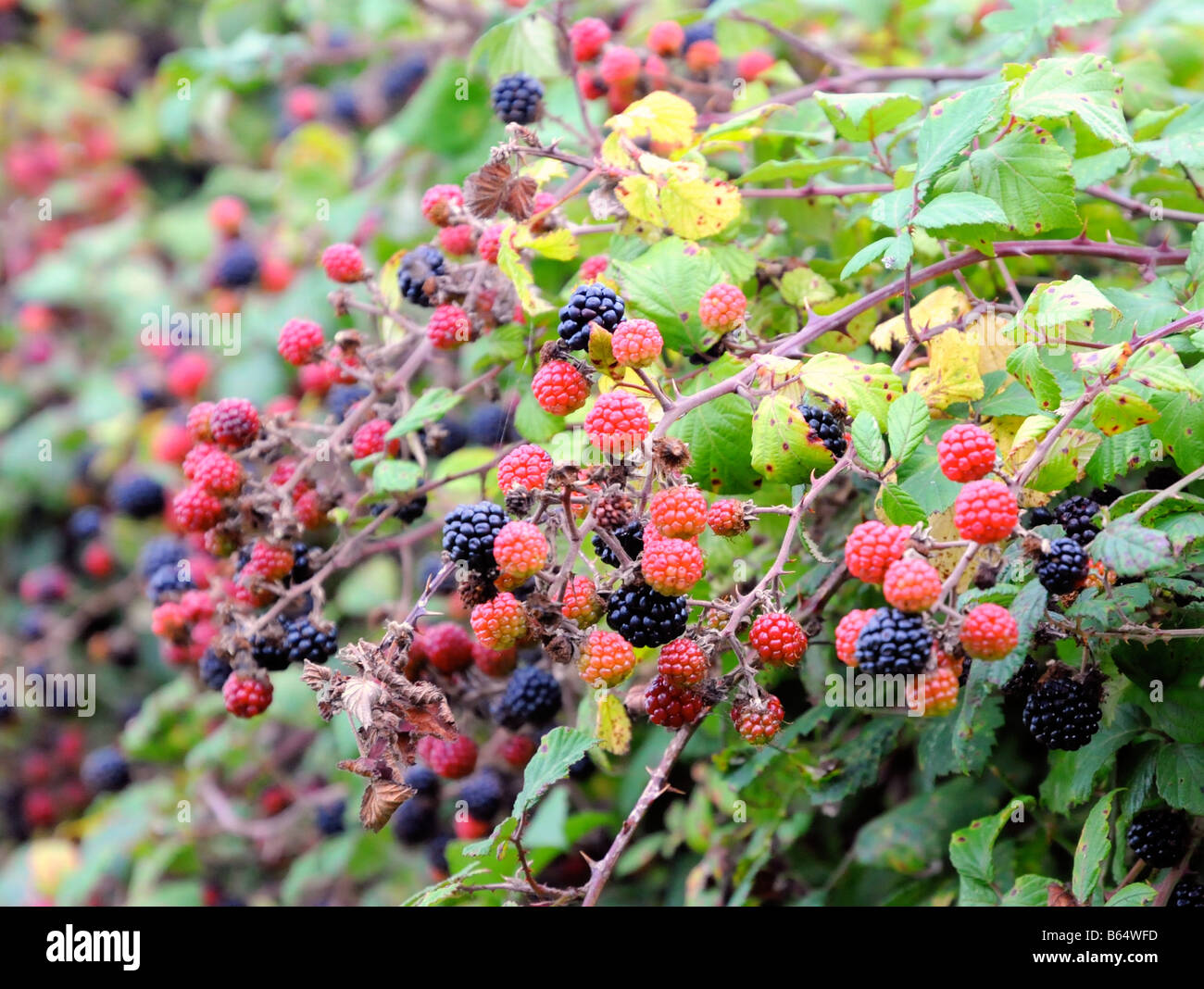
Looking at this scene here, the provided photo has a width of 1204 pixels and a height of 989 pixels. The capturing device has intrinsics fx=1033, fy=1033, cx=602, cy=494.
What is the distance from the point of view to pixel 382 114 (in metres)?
3.56

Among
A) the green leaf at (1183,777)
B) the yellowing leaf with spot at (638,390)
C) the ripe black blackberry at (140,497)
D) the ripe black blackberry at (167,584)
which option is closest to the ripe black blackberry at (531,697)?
the yellowing leaf with spot at (638,390)

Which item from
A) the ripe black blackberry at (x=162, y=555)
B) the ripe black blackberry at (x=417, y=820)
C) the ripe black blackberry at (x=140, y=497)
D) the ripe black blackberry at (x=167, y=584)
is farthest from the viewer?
the ripe black blackberry at (x=140, y=497)

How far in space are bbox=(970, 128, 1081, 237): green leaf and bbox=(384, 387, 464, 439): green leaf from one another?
866 mm

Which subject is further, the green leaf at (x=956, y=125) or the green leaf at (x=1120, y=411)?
the green leaf at (x=956, y=125)

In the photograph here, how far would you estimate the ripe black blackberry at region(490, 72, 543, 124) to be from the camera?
1841 mm

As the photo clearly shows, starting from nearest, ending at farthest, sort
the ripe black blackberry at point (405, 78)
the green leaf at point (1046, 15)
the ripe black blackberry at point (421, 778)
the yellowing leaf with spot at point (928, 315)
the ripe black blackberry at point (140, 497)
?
the yellowing leaf with spot at point (928, 315) < the green leaf at point (1046, 15) < the ripe black blackberry at point (421, 778) < the ripe black blackberry at point (140, 497) < the ripe black blackberry at point (405, 78)

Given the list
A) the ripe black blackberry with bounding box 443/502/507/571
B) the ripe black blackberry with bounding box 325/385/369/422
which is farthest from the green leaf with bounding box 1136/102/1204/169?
the ripe black blackberry with bounding box 325/385/369/422

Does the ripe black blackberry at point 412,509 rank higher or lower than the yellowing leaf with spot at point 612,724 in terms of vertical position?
higher

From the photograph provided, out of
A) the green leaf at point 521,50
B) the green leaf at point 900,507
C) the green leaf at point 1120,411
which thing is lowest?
the green leaf at point 900,507

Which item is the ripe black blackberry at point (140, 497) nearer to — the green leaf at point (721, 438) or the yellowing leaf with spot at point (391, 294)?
the yellowing leaf with spot at point (391, 294)

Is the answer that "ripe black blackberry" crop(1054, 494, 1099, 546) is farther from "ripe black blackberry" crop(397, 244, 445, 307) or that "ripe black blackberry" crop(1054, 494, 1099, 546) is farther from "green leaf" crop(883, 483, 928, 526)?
"ripe black blackberry" crop(397, 244, 445, 307)

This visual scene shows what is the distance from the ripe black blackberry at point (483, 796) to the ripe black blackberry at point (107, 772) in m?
1.53

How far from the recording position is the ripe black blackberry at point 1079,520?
1.26m
